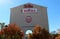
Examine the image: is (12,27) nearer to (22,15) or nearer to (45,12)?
(22,15)

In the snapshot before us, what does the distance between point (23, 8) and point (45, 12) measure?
6.47 metres

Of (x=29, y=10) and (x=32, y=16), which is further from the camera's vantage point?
(x=29, y=10)

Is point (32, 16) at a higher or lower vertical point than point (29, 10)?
lower

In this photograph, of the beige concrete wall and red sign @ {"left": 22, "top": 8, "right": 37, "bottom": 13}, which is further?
red sign @ {"left": 22, "top": 8, "right": 37, "bottom": 13}

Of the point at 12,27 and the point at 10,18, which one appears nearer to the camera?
the point at 12,27

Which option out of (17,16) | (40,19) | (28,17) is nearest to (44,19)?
(40,19)

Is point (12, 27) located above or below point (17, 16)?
below

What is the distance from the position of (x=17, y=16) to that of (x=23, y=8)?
2945 mm

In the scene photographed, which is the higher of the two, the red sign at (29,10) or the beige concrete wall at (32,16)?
the red sign at (29,10)

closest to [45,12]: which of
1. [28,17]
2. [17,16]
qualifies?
[28,17]

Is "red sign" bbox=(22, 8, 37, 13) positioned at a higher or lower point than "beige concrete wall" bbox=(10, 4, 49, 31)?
higher

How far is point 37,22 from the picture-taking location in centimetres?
4106

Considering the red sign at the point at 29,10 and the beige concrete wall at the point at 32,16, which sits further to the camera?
the red sign at the point at 29,10

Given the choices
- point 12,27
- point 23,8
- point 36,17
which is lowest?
point 12,27
